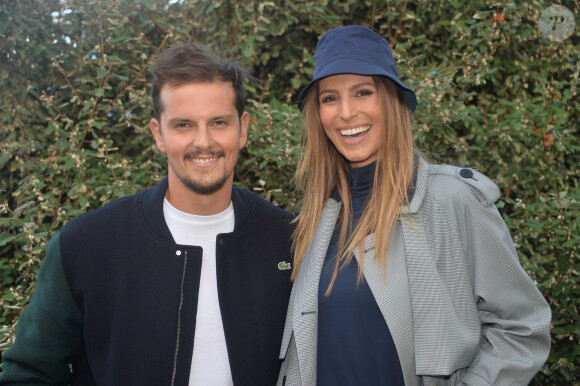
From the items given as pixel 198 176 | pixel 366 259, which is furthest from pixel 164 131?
pixel 366 259

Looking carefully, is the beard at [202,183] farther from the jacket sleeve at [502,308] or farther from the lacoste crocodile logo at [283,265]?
the jacket sleeve at [502,308]

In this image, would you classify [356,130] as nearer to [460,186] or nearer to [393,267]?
[460,186]

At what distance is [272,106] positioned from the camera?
396 cm

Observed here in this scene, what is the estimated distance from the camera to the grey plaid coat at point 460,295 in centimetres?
191

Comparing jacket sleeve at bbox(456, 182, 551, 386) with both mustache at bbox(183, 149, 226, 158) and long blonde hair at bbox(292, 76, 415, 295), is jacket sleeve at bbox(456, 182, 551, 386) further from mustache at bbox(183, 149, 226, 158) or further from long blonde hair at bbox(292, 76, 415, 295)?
mustache at bbox(183, 149, 226, 158)

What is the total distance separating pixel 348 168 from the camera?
2512mm

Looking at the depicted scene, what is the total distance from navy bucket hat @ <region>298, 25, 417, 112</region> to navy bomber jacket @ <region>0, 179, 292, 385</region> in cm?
84

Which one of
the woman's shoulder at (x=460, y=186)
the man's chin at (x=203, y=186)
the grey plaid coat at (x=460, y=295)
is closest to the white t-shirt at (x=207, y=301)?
the man's chin at (x=203, y=186)

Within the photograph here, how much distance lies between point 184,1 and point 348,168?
2.35 meters

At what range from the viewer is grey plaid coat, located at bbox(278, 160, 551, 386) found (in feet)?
6.26

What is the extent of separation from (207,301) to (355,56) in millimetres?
1151

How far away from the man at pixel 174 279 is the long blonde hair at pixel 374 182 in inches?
11.5

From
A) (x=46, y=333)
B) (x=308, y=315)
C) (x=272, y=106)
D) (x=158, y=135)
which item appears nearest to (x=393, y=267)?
(x=308, y=315)

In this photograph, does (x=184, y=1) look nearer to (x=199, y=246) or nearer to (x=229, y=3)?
(x=229, y=3)
